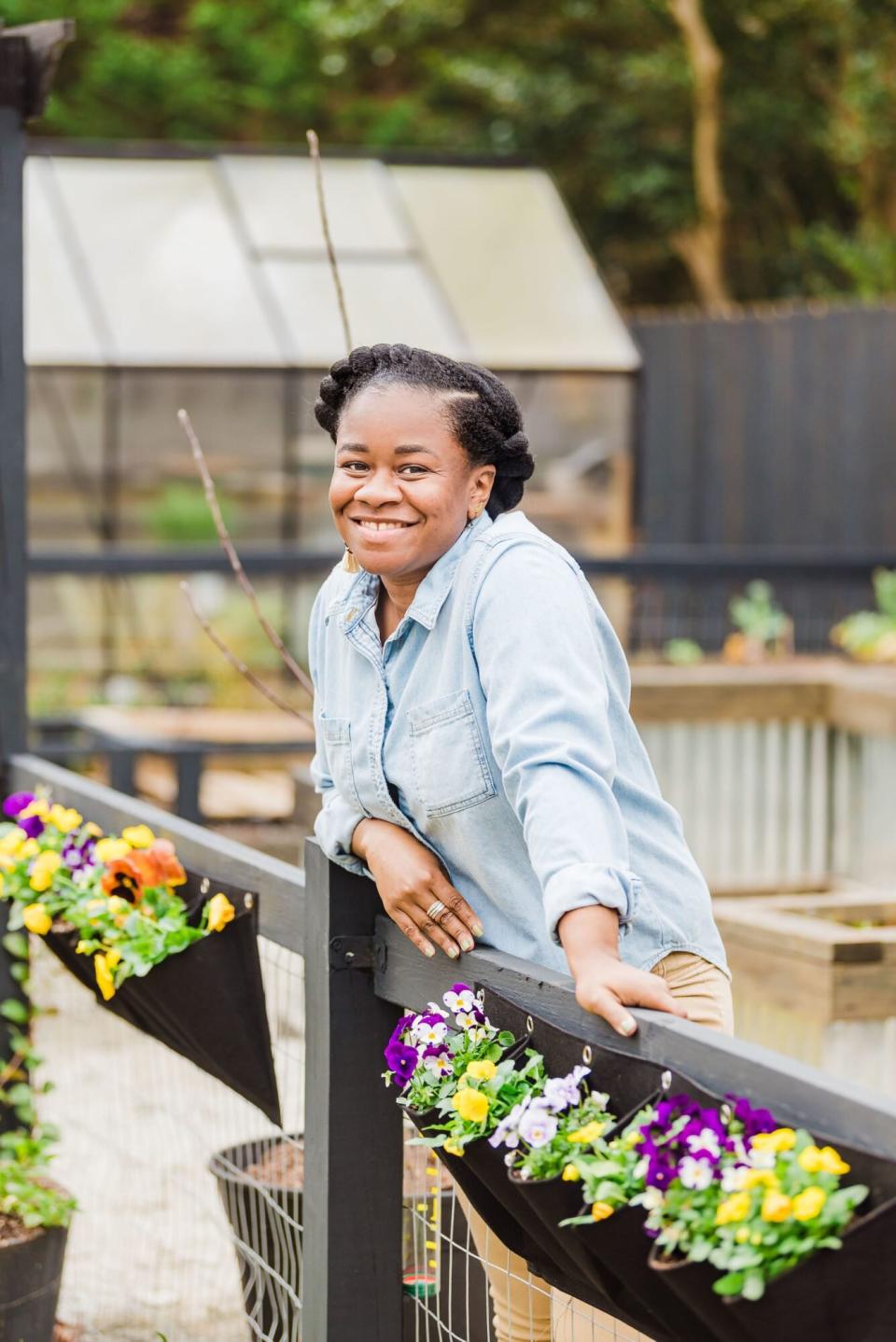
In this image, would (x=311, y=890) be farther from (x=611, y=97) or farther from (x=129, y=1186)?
(x=611, y=97)

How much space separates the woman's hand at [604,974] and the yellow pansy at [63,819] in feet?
5.02

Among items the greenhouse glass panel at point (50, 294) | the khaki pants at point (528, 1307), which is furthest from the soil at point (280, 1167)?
the greenhouse glass panel at point (50, 294)

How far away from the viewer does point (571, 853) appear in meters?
1.92

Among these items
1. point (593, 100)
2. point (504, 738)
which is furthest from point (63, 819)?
point (593, 100)

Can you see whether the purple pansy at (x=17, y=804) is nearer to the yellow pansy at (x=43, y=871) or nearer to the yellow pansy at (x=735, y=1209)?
the yellow pansy at (x=43, y=871)

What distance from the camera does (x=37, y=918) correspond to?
3064 millimetres

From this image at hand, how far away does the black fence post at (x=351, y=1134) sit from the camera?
2.48 meters

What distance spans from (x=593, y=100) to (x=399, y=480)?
53.6ft

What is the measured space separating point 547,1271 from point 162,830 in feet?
4.29

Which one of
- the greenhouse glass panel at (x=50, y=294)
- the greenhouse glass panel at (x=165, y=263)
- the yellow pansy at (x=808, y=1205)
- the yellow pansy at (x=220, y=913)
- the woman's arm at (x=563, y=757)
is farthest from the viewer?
the greenhouse glass panel at (x=165, y=263)

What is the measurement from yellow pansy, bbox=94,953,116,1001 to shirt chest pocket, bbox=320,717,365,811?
2.40ft

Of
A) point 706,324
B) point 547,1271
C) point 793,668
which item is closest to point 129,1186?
point 547,1271

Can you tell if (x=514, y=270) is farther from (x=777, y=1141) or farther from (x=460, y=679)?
(x=777, y=1141)

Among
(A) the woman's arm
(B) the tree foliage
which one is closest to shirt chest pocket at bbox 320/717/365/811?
(A) the woman's arm
